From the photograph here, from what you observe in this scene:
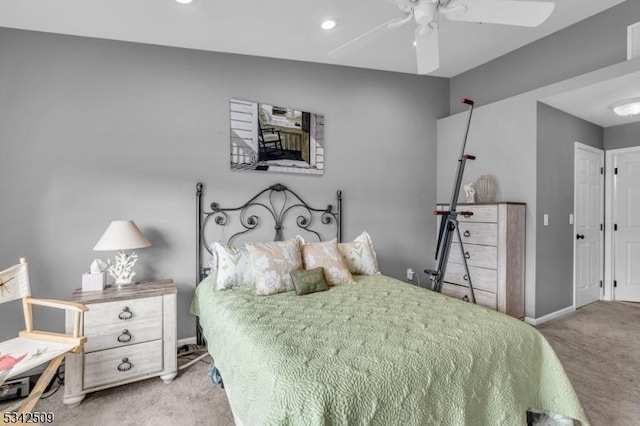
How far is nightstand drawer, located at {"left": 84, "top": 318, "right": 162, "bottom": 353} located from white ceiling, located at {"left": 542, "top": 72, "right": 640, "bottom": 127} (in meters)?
4.22

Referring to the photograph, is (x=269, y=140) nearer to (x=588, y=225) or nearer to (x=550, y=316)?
(x=550, y=316)

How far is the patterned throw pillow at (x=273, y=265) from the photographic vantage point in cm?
233

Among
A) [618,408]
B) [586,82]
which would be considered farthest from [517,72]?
[618,408]

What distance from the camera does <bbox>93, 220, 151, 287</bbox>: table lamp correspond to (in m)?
2.34

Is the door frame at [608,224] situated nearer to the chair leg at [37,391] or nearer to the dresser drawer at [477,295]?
the dresser drawer at [477,295]

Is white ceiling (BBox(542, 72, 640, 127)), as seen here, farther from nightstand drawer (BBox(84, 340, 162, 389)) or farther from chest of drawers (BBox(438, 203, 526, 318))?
nightstand drawer (BBox(84, 340, 162, 389))

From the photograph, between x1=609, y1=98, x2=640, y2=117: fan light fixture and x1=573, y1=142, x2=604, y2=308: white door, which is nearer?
x1=609, y1=98, x2=640, y2=117: fan light fixture

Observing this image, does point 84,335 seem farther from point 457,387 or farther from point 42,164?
point 457,387

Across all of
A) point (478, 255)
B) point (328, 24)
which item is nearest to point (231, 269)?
point (328, 24)

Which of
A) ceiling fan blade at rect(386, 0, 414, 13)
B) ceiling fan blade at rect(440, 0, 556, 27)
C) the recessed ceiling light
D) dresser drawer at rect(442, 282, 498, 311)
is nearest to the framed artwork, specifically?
the recessed ceiling light

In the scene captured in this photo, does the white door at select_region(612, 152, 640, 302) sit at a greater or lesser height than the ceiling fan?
lesser

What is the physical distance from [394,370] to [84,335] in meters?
2.06

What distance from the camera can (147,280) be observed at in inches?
108

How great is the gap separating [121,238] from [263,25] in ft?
6.91
